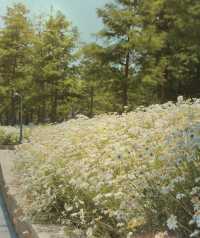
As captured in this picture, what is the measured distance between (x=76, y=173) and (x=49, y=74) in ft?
91.1

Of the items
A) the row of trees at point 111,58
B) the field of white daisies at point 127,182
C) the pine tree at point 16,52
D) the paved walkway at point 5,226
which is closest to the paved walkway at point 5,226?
the paved walkway at point 5,226

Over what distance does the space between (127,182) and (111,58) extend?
2267 centimetres

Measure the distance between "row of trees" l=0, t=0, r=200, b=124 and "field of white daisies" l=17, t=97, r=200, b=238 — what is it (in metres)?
19.8

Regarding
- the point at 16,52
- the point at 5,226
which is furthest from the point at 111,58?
the point at 5,226

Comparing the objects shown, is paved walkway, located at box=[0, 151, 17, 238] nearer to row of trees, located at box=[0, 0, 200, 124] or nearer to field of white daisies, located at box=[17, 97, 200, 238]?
field of white daisies, located at box=[17, 97, 200, 238]

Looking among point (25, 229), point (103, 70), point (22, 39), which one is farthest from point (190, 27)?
point (25, 229)

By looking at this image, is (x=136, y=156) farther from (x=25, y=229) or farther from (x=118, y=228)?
(x=25, y=229)

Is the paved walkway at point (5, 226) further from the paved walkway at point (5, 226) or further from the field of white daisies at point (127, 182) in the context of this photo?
the field of white daisies at point (127, 182)

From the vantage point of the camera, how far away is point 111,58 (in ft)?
86.6

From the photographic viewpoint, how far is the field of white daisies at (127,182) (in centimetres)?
331

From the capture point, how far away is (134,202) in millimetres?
3760

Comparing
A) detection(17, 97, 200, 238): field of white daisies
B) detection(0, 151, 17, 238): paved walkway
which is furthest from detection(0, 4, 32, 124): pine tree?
detection(17, 97, 200, 238): field of white daisies

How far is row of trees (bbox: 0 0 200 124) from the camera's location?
26359 millimetres

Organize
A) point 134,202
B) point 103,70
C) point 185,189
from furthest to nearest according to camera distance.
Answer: point 103,70 < point 134,202 < point 185,189
